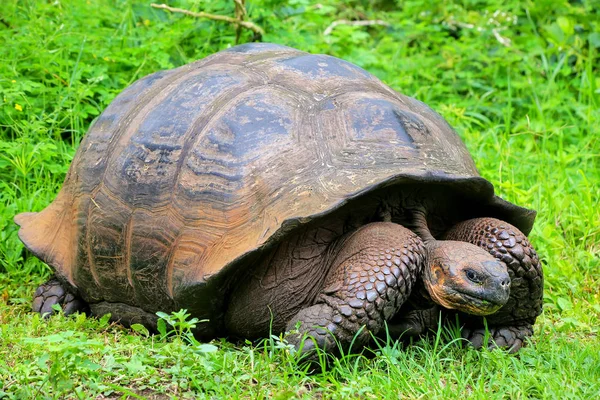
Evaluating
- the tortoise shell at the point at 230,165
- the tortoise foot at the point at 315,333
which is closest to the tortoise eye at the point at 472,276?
the tortoise shell at the point at 230,165

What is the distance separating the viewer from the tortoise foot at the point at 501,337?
385 centimetres

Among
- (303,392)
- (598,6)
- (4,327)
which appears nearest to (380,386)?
(303,392)

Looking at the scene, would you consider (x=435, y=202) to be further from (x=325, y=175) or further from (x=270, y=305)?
(x=270, y=305)

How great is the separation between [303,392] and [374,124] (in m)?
1.31

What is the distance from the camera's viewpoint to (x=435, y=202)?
4.00 metres

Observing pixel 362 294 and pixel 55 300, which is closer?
pixel 362 294

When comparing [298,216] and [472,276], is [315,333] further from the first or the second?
[472,276]

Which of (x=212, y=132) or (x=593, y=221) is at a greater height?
(x=212, y=132)

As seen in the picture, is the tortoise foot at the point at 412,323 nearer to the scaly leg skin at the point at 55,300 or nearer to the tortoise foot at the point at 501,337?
the tortoise foot at the point at 501,337

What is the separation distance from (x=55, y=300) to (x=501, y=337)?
7.79 ft

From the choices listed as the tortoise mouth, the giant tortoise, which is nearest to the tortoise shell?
the giant tortoise

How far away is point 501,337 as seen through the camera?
12.8 ft

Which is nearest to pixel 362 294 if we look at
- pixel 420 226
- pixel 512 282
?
pixel 420 226

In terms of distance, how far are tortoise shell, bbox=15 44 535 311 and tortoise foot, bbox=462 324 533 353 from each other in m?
0.57
